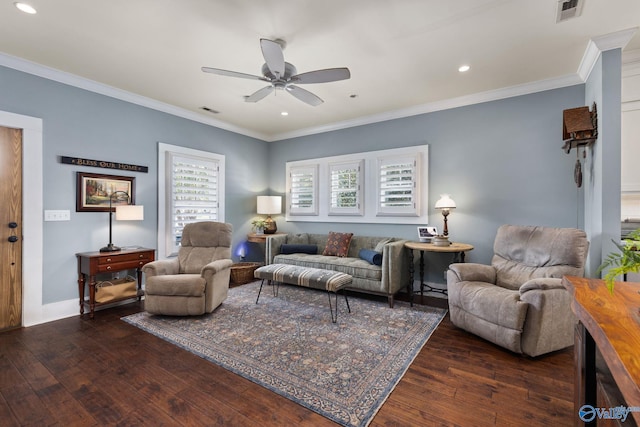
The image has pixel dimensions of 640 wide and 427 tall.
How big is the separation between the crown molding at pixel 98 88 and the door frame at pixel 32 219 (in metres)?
0.53

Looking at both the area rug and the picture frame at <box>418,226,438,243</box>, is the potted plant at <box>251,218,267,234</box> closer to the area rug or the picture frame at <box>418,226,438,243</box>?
the area rug

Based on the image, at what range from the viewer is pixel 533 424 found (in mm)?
1626

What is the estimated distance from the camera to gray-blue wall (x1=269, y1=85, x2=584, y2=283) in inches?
136

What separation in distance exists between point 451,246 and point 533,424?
226cm

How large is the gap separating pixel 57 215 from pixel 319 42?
138 inches

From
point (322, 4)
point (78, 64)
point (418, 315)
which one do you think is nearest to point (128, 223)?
point (78, 64)

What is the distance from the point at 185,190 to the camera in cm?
457

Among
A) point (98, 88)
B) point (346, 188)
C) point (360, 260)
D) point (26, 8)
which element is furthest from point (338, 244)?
point (26, 8)

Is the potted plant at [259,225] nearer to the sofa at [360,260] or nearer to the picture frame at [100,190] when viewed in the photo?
the sofa at [360,260]

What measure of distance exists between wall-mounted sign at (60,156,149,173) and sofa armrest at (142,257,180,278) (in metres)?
1.38

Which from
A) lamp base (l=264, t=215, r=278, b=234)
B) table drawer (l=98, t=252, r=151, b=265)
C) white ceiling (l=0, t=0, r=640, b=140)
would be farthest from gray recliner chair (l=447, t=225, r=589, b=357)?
table drawer (l=98, t=252, r=151, b=265)

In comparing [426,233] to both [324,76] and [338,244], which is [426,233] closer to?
[338,244]

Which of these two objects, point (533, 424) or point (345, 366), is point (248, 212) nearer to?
point (345, 366)

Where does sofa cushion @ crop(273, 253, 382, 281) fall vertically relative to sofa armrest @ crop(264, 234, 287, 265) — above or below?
below
